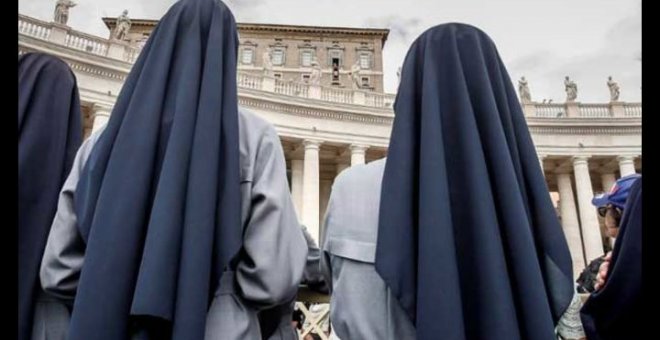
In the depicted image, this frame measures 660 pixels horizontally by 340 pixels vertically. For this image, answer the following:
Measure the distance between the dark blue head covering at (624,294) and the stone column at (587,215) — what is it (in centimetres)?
2531

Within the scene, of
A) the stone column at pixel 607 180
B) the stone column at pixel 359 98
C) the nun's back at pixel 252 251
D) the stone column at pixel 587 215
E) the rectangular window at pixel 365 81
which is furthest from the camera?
the rectangular window at pixel 365 81

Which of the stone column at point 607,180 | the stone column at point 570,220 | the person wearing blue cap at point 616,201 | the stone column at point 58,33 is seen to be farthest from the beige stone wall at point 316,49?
the person wearing blue cap at point 616,201

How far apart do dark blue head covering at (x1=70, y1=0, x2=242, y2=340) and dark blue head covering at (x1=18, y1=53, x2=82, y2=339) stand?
415 millimetres

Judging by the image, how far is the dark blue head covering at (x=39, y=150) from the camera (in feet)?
7.70

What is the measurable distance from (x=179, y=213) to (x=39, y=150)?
1196mm

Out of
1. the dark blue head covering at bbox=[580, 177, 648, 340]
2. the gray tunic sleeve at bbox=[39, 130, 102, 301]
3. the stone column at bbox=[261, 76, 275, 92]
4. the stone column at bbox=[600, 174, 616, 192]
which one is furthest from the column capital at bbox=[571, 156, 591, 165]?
the gray tunic sleeve at bbox=[39, 130, 102, 301]

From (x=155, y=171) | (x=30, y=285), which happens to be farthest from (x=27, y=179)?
(x=155, y=171)

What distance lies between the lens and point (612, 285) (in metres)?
2.44

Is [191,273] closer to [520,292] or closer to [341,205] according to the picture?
[341,205]

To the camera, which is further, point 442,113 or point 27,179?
point 27,179

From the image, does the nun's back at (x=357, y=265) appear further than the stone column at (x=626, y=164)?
No

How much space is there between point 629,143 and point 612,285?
94.6 ft

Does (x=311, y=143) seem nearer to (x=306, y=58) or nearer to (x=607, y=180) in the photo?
(x=607, y=180)

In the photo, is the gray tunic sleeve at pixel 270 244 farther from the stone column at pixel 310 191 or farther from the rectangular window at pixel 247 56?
the rectangular window at pixel 247 56
